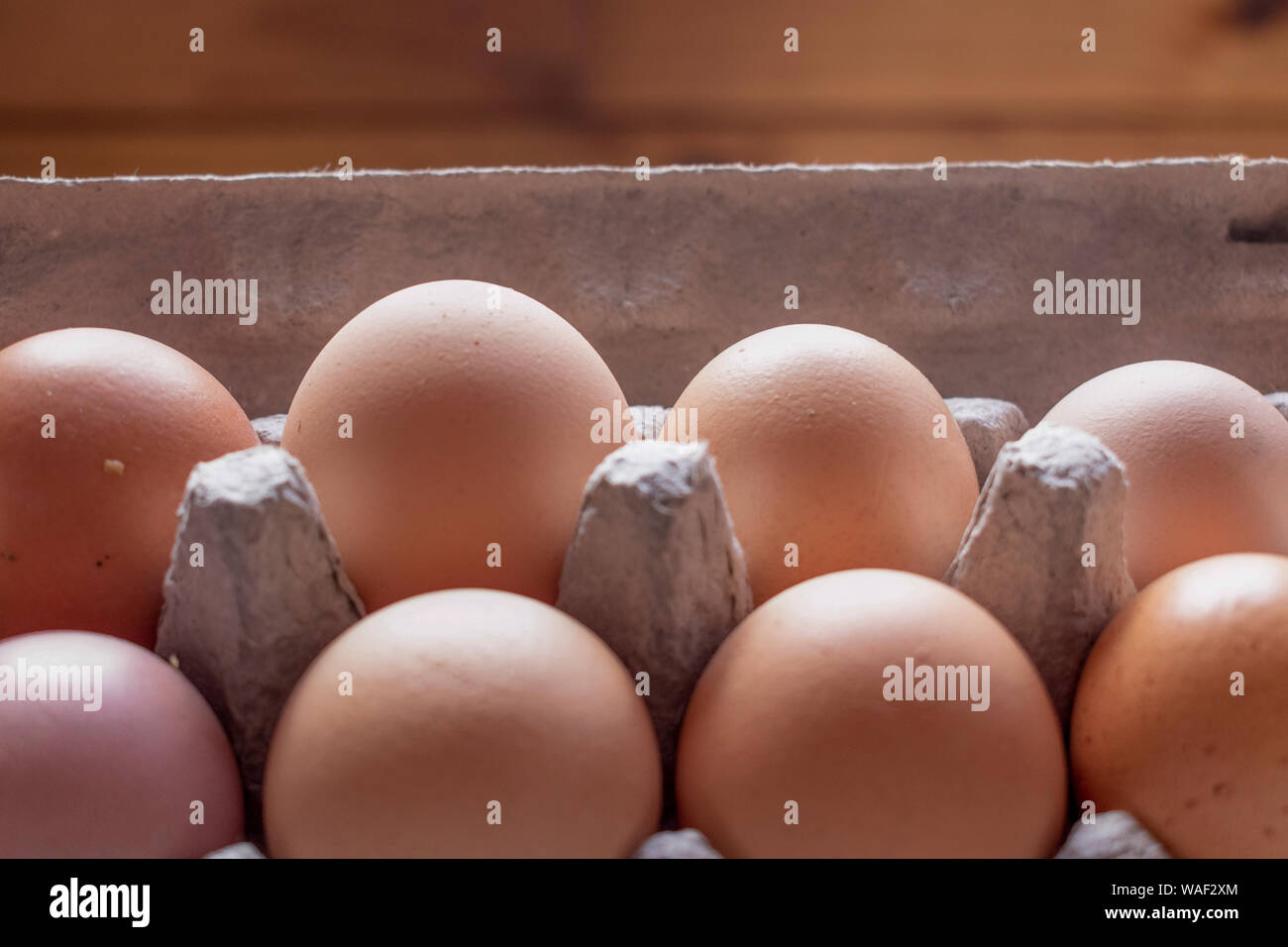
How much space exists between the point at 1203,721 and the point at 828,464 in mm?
276

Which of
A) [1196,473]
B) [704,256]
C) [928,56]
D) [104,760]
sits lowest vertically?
[104,760]

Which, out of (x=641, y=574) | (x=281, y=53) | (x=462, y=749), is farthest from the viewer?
(x=281, y=53)

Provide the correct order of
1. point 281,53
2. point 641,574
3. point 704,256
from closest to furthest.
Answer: point 641,574
point 704,256
point 281,53

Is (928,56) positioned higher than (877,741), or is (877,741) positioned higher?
(928,56)

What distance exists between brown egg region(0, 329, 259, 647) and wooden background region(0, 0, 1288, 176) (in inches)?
48.5

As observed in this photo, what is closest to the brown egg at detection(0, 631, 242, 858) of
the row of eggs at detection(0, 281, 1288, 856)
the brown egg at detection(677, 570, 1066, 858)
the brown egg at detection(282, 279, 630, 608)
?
the row of eggs at detection(0, 281, 1288, 856)

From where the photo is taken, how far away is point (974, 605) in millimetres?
669

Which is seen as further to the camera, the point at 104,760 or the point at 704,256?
the point at 704,256

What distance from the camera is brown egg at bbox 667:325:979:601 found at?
2.52 feet

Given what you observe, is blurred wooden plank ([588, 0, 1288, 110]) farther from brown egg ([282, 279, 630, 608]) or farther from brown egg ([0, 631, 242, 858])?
brown egg ([0, 631, 242, 858])

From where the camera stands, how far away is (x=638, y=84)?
1.92 meters

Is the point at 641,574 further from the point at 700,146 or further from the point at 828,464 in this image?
the point at 700,146

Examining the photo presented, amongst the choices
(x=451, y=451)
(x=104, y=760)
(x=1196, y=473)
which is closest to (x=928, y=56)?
(x=1196, y=473)
